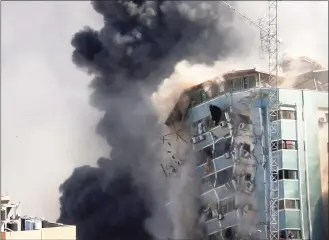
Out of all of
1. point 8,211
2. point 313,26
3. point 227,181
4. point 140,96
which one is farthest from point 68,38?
point 313,26

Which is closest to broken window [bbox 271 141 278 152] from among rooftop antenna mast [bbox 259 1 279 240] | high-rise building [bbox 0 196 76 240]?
rooftop antenna mast [bbox 259 1 279 240]

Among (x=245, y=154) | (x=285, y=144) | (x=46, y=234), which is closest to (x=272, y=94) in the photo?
(x=285, y=144)

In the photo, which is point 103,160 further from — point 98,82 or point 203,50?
point 203,50

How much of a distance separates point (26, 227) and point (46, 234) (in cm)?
19

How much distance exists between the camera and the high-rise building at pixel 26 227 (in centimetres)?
322

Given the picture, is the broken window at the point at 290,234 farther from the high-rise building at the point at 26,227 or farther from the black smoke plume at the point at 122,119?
the high-rise building at the point at 26,227

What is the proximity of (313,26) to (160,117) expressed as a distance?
1.34 m

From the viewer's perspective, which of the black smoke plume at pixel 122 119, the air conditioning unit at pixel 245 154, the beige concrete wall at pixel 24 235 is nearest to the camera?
the beige concrete wall at pixel 24 235

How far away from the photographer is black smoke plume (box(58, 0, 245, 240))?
348 centimetres

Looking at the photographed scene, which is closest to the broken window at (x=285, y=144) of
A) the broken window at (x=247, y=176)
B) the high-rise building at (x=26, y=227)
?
the broken window at (x=247, y=176)

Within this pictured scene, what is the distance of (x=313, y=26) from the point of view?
12.1 feet

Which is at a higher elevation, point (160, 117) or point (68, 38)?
point (68, 38)

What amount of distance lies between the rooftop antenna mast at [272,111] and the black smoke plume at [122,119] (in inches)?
23.9

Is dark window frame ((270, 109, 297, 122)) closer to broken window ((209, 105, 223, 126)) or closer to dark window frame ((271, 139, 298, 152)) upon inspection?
dark window frame ((271, 139, 298, 152))
